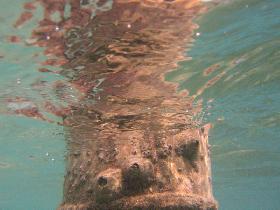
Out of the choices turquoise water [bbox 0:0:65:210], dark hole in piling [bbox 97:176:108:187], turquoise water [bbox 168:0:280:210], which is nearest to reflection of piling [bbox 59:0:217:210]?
dark hole in piling [bbox 97:176:108:187]

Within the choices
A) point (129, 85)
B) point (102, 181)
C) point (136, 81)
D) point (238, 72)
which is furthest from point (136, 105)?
point (102, 181)

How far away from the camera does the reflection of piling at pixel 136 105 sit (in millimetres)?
7613

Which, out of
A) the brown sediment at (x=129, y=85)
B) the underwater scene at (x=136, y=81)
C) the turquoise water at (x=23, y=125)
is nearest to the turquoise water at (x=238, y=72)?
the underwater scene at (x=136, y=81)

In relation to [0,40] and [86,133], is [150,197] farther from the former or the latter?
[86,133]

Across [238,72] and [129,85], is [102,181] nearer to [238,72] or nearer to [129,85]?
[129,85]

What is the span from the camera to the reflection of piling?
761cm

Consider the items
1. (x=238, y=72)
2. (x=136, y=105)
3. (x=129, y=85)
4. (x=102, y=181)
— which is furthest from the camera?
(x=238, y=72)

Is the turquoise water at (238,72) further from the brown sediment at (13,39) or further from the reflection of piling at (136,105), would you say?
the brown sediment at (13,39)

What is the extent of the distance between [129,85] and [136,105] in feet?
5.79

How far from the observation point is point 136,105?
13.8m

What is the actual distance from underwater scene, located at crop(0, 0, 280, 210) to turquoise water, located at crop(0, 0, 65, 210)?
0.06 meters

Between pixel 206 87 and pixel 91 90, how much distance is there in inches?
243

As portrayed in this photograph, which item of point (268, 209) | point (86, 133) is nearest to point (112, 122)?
point (86, 133)

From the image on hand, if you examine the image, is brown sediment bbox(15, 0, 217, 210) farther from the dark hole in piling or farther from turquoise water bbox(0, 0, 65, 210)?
turquoise water bbox(0, 0, 65, 210)
